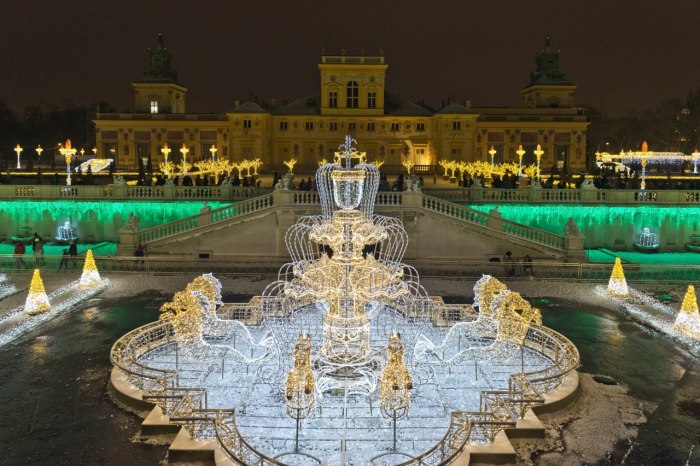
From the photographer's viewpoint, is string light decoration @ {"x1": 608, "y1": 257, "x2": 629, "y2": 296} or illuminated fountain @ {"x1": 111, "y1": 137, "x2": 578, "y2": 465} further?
string light decoration @ {"x1": 608, "y1": 257, "x2": 629, "y2": 296}

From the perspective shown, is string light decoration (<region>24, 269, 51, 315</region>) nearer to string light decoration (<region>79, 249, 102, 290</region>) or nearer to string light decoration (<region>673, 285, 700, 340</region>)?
string light decoration (<region>79, 249, 102, 290</region>)

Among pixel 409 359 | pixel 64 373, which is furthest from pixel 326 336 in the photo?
pixel 64 373

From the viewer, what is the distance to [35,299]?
59.0 ft

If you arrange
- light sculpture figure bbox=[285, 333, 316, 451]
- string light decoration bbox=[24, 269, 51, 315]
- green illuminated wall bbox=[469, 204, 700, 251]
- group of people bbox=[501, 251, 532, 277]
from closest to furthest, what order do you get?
light sculpture figure bbox=[285, 333, 316, 451] < string light decoration bbox=[24, 269, 51, 315] < group of people bbox=[501, 251, 532, 277] < green illuminated wall bbox=[469, 204, 700, 251]

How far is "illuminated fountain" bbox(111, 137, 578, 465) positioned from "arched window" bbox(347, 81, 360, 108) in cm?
4801

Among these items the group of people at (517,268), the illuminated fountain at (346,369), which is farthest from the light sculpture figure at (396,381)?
the group of people at (517,268)

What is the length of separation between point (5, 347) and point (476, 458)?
10.9 meters

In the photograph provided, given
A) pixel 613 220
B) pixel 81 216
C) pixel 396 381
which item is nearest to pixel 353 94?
pixel 81 216

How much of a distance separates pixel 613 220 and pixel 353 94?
34640 millimetres

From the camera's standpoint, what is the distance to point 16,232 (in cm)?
3344

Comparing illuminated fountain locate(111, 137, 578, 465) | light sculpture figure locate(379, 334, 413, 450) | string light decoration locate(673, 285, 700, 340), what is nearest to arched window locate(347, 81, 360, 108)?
illuminated fountain locate(111, 137, 578, 465)

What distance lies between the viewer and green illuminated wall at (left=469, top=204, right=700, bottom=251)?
31547mm

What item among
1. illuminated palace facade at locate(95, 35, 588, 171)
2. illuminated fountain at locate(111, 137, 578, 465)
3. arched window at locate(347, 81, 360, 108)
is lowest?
illuminated fountain at locate(111, 137, 578, 465)

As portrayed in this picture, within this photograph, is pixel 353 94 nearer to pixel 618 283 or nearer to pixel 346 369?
pixel 618 283
